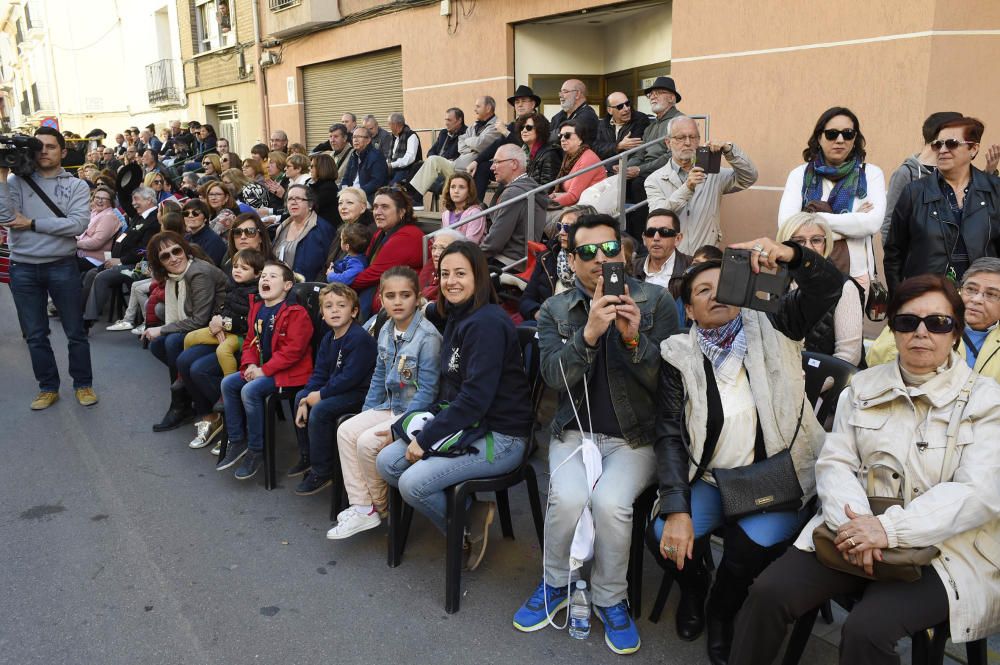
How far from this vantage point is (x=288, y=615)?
10.8ft

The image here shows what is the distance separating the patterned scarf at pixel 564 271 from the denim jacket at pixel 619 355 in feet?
3.56

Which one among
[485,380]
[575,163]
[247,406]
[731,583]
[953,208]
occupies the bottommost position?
[731,583]

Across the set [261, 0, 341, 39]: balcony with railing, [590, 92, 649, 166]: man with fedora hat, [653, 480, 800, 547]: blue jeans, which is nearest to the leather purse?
[653, 480, 800, 547]: blue jeans

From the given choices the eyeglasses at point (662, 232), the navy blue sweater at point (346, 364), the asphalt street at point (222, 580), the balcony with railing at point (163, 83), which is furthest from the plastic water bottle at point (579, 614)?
the balcony with railing at point (163, 83)

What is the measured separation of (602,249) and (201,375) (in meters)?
3.33

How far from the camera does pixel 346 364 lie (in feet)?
14.4

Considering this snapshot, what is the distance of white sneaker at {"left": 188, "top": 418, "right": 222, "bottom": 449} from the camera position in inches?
207

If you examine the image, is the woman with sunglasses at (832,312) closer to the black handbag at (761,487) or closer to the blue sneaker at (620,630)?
the black handbag at (761,487)

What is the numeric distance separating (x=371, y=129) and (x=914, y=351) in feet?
28.2

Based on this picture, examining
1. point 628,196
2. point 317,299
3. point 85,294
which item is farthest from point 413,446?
point 85,294

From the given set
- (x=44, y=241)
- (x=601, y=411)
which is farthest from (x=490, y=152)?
(x=601, y=411)

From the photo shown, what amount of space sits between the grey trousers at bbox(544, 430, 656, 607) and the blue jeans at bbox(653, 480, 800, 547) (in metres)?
0.16

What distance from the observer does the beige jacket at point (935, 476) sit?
7.68 ft

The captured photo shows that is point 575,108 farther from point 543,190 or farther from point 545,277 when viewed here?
point 545,277
